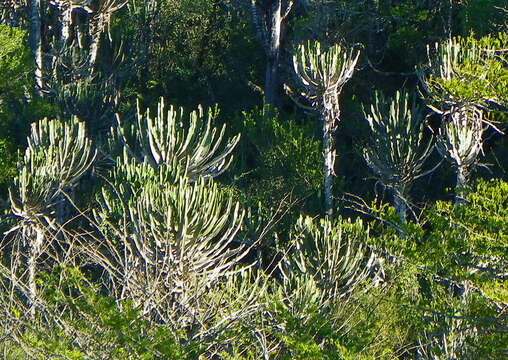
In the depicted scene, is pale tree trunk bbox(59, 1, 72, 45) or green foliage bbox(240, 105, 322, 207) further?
pale tree trunk bbox(59, 1, 72, 45)

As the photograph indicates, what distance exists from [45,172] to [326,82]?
19.0 ft

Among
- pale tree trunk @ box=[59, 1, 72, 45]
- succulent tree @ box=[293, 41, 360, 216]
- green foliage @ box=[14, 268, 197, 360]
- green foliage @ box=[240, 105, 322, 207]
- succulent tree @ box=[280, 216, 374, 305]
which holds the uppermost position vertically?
pale tree trunk @ box=[59, 1, 72, 45]

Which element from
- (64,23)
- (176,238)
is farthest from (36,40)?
(176,238)

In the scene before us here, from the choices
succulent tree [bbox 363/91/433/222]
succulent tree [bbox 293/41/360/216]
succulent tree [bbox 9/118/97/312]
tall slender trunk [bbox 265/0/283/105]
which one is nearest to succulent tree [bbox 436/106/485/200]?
succulent tree [bbox 363/91/433/222]

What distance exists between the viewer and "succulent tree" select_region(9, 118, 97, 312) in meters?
16.1

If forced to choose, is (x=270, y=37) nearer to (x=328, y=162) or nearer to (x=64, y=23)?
(x=64, y=23)

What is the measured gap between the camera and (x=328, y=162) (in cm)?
1744

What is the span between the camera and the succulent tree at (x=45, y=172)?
52.8 feet

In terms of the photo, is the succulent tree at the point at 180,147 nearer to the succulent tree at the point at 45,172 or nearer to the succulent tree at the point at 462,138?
the succulent tree at the point at 45,172

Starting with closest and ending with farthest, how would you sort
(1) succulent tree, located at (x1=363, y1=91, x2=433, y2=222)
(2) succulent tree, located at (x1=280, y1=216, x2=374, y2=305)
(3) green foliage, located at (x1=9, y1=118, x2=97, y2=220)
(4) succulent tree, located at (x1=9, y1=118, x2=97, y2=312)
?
(2) succulent tree, located at (x1=280, y1=216, x2=374, y2=305) < (4) succulent tree, located at (x1=9, y1=118, x2=97, y2=312) < (3) green foliage, located at (x1=9, y1=118, x2=97, y2=220) < (1) succulent tree, located at (x1=363, y1=91, x2=433, y2=222)

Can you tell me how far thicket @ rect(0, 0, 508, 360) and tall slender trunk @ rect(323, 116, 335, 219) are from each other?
4 cm

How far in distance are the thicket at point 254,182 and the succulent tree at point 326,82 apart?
42 mm

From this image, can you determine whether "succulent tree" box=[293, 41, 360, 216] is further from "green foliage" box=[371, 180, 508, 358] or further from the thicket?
"green foliage" box=[371, 180, 508, 358]

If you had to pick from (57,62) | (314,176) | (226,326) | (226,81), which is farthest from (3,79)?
(226,326)
